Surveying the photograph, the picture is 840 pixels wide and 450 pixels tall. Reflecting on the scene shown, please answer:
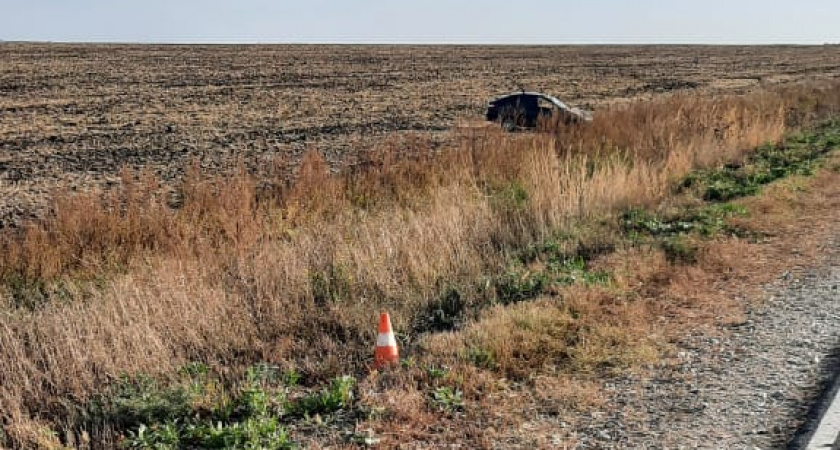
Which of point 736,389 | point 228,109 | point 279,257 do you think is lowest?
point 736,389

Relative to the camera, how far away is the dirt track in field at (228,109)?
1711 centimetres

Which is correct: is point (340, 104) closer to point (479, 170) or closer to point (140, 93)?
point (140, 93)

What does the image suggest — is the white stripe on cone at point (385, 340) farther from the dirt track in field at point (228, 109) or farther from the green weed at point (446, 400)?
the dirt track in field at point (228, 109)

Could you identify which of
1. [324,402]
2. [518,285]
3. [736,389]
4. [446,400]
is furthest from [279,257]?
[736,389]

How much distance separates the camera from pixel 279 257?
7.72 m

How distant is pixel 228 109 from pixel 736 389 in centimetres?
2671

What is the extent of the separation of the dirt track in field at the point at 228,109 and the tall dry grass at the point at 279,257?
2.24 m

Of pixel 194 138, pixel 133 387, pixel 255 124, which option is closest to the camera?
pixel 133 387

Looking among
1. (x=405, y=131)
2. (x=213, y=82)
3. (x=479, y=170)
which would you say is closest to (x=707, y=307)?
(x=479, y=170)

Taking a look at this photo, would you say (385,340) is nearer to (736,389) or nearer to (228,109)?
(736,389)

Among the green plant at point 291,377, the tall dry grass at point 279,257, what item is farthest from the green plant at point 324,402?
the tall dry grass at point 279,257

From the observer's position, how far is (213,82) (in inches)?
1754

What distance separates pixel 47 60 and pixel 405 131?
53.8 metres

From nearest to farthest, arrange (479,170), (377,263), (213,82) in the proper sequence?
(377,263) < (479,170) < (213,82)
